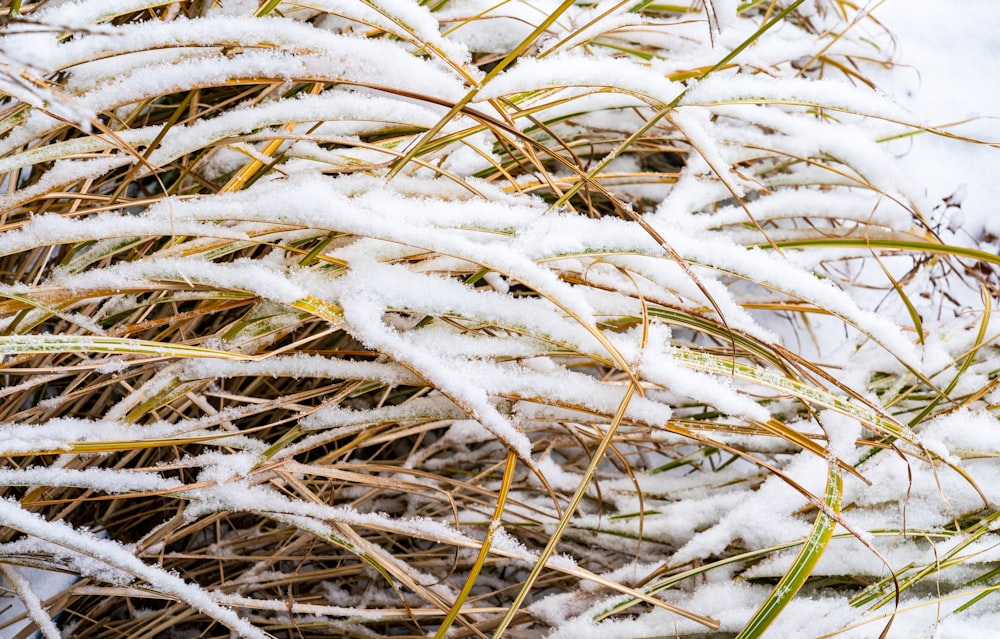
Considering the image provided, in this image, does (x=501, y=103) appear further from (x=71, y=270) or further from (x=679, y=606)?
(x=679, y=606)

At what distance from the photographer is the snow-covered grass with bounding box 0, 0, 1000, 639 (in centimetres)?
65

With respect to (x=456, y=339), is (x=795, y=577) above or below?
below

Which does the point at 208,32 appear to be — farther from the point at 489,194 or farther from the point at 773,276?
the point at 773,276

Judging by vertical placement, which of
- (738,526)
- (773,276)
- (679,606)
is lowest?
(679,606)

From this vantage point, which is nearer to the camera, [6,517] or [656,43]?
[6,517]

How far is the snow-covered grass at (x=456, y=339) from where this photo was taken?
2.12ft

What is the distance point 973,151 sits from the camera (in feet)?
4.32

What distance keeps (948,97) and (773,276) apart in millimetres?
931

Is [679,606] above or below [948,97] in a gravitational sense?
below

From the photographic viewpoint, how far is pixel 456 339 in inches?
29.8

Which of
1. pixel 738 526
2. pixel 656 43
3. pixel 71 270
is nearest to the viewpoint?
pixel 71 270

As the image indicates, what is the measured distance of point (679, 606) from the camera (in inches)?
33.9

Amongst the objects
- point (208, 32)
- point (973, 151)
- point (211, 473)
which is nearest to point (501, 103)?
point (208, 32)

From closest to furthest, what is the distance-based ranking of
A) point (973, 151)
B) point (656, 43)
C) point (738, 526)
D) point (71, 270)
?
point (71, 270), point (738, 526), point (656, 43), point (973, 151)
